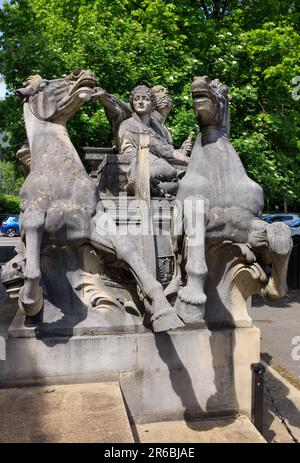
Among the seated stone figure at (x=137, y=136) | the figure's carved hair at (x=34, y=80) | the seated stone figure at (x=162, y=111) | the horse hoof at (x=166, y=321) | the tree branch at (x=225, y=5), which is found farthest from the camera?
the tree branch at (x=225, y=5)

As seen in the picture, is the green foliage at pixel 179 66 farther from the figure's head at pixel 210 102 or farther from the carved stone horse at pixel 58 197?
the carved stone horse at pixel 58 197

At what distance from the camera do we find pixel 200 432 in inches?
157

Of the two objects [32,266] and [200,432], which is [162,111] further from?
[200,432]

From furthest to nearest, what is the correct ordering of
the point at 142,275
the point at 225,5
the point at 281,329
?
the point at 225,5 < the point at 281,329 < the point at 142,275

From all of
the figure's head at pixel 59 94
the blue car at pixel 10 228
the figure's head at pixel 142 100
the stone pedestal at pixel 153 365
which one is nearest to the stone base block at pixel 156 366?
the stone pedestal at pixel 153 365

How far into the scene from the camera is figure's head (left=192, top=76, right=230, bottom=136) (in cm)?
408

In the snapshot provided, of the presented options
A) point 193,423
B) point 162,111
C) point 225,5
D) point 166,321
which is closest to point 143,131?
point 162,111

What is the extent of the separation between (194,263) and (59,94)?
196 cm

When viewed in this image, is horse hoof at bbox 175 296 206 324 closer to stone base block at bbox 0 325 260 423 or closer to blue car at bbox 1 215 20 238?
stone base block at bbox 0 325 260 423

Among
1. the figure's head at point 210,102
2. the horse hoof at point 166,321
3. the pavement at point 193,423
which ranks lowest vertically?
the pavement at point 193,423

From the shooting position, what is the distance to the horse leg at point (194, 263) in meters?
3.65

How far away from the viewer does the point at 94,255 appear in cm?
419

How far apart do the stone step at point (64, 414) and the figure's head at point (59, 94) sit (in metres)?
2.40

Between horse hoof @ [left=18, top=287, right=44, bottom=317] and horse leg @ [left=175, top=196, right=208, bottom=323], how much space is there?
1113 millimetres
